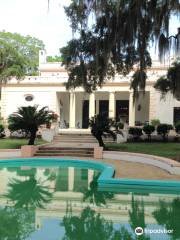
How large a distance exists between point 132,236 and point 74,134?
20724mm

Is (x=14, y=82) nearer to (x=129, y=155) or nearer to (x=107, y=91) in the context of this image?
(x=107, y=91)

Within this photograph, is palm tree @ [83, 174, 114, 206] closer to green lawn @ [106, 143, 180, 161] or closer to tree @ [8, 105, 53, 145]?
green lawn @ [106, 143, 180, 161]

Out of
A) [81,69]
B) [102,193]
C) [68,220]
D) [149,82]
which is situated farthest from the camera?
[149,82]

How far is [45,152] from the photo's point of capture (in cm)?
1822

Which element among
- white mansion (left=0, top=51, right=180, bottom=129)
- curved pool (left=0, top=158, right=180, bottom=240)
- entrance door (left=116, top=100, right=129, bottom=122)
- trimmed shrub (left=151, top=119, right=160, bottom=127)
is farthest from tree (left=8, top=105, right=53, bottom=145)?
entrance door (left=116, top=100, right=129, bottom=122)

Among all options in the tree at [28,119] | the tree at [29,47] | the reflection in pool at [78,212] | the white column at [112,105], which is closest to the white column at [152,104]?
the white column at [112,105]

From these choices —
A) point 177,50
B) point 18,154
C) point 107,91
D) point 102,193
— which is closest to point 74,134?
point 107,91

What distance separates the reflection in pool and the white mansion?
19453mm

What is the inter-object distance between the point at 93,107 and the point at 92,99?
0.68 metres

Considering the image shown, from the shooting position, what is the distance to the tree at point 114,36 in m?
13.0

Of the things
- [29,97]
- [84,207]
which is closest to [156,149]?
[84,207]

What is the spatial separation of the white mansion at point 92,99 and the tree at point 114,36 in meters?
11.3

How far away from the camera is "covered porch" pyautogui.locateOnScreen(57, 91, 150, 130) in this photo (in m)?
32.9

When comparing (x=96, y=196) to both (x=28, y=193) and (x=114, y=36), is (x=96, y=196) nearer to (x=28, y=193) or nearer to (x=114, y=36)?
(x=28, y=193)
